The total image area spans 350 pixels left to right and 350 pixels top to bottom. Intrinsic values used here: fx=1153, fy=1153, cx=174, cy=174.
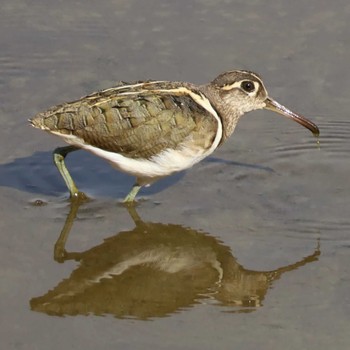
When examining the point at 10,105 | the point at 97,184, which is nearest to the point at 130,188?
A: the point at 97,184

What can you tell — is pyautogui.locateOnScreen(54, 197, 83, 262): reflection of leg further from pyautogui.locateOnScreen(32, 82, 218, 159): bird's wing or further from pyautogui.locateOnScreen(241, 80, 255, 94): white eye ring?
pyautogui.locateOnScreen(241, 80, 255, 94): white eye ring

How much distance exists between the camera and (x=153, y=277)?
8.72 m

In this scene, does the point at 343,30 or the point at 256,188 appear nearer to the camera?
the point at 256,188

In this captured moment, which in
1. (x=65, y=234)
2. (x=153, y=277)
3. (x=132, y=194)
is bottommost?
(x=153, y=277)

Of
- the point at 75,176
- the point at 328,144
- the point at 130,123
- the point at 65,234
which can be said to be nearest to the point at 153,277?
the point at 65,234

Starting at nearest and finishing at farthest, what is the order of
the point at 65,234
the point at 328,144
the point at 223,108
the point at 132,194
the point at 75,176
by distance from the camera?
the point at 65,234
the point at 132,194
the point at 223,108
the point at 75,176
the point at 328,144

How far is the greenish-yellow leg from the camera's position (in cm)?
989

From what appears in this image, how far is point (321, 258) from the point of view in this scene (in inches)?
354

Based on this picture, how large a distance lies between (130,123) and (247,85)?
1.23 meters

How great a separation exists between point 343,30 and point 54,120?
428 cm

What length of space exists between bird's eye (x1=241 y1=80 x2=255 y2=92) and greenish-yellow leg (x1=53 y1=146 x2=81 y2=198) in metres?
1.55

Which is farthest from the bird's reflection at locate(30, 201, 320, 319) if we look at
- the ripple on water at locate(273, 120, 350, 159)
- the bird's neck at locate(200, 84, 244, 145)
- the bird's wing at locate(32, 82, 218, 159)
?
the ripple on water at locate(273, 120, 350, 159)

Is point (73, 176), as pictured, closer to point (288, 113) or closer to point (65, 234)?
point (65, 234)

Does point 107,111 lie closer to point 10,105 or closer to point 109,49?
point 10,105
